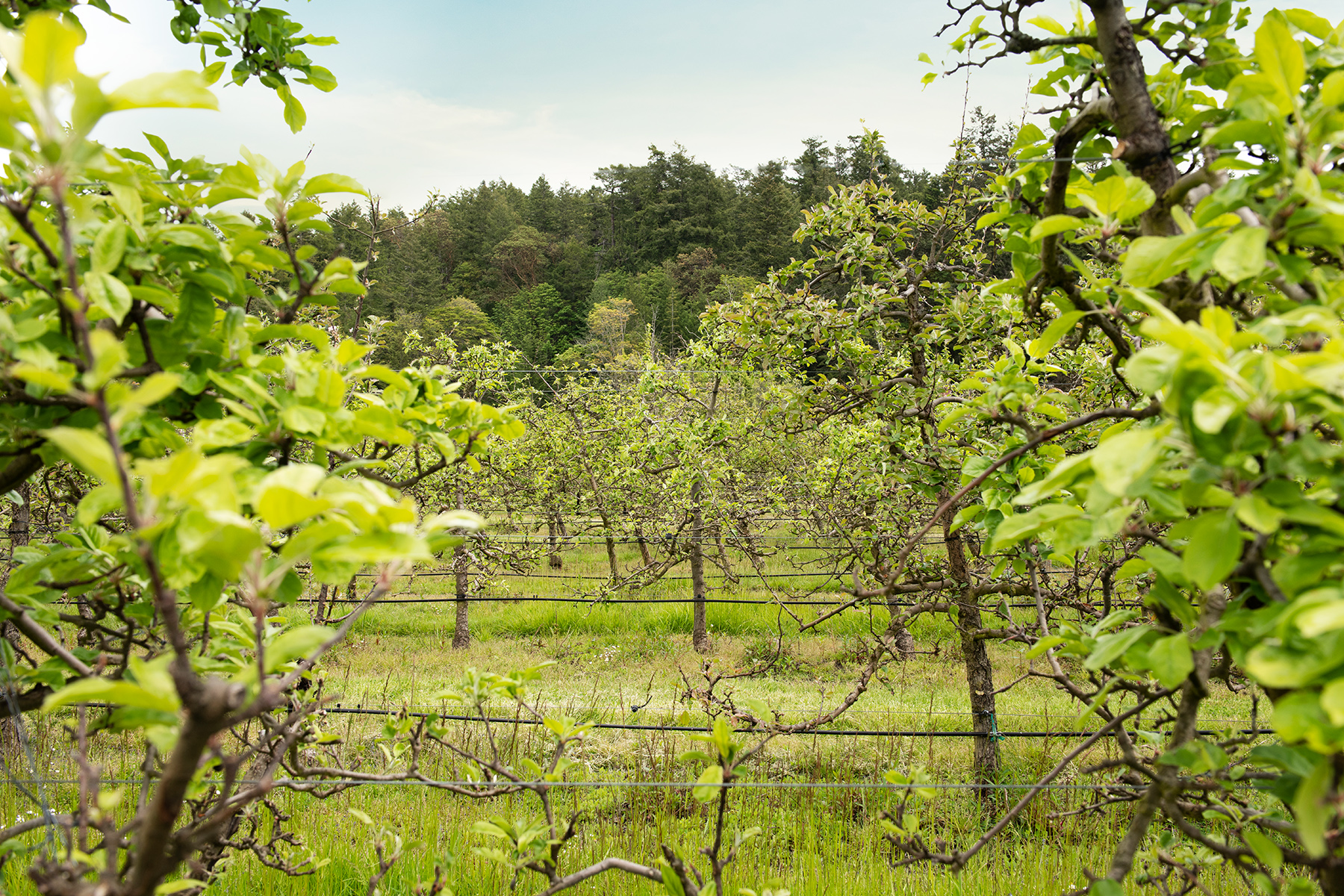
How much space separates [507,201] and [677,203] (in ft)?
43.1

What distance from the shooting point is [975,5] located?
143 centimetres

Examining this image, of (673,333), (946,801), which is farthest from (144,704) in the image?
(673,333)

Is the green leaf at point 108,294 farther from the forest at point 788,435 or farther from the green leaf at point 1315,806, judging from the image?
the green leaf at point 1315,806

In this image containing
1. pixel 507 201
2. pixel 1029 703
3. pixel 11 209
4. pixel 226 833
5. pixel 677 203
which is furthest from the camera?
pixel 507 201

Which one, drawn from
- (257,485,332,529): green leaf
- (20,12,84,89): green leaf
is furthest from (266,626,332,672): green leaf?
(20,12,84,89): green leaf

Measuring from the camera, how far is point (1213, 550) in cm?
65

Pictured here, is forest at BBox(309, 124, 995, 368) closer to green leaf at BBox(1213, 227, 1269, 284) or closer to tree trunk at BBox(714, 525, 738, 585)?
tree trunk at BBox(714, 525, 738, 585)

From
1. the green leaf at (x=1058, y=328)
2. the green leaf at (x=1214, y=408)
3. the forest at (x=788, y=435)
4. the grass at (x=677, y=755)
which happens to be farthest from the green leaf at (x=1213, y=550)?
the grass at (x=677, y=755)

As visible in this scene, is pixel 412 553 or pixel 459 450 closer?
pixel 412 553

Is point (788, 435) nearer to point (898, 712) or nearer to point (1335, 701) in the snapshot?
point (898, 712)

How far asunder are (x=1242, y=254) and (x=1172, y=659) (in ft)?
1.44

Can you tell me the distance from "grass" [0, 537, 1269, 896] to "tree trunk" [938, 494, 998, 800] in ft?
0.76

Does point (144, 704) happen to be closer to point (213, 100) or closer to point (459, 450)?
point (213, 100)

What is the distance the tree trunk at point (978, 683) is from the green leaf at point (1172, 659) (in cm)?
245
